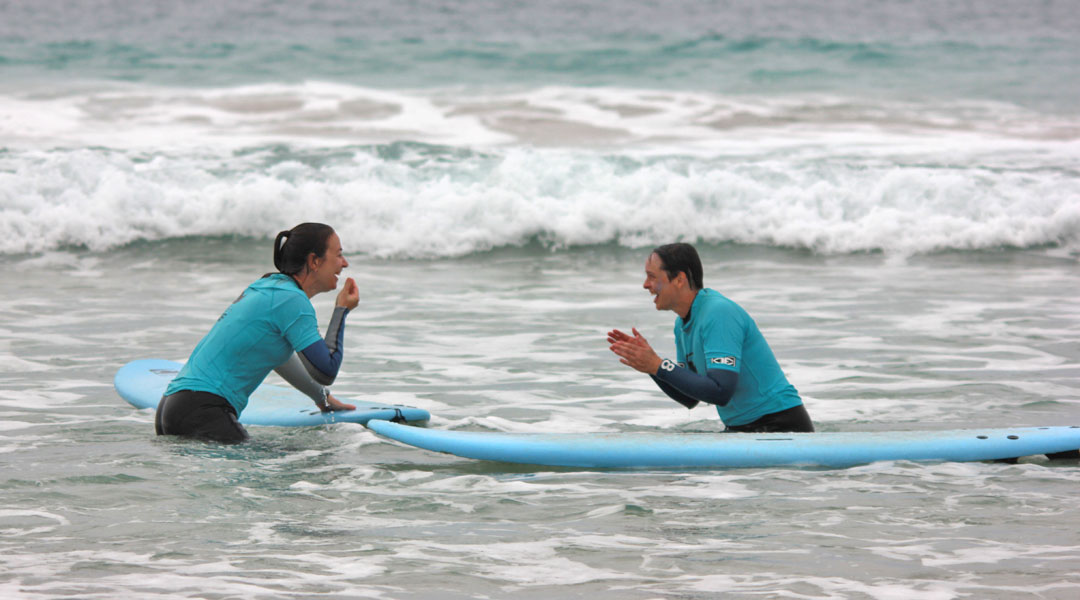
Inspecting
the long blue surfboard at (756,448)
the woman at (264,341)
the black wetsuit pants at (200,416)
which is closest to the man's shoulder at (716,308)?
the long blue surfboard at (756,448)

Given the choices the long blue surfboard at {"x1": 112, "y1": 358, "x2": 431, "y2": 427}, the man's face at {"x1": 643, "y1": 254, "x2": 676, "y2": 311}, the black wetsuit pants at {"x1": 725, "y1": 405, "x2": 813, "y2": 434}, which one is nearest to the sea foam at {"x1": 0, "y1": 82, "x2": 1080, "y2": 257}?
the long blue surfboard at {"x1": 112, "y1": 358, "x2": 431, "y2": 427}

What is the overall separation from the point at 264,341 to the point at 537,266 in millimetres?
6730

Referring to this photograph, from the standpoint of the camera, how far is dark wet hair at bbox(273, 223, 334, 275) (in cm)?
534

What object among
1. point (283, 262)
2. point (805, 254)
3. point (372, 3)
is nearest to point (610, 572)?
point (283, 262)

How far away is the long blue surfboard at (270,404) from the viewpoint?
6023 millimetres

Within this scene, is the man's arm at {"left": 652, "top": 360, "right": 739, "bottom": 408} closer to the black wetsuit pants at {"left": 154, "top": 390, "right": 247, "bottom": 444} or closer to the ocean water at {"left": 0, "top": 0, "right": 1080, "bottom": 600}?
the ocean water at {"left": 0, "top": 0, "right": 1080, "bottom": 600}

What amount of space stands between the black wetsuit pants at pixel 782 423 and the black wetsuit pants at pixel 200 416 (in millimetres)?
2359

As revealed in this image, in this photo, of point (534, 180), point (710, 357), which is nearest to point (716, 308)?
point (710, 357)

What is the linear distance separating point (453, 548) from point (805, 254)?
8764 millimetres

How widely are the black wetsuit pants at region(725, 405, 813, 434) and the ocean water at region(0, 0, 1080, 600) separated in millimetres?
348

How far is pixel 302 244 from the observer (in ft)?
17.5

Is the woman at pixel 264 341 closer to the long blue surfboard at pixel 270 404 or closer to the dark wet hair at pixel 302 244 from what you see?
the dark wet hair at pixel 302 244

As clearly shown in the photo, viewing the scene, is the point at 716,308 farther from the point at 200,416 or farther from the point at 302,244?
the point at 200,416

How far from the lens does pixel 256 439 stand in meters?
5.75
